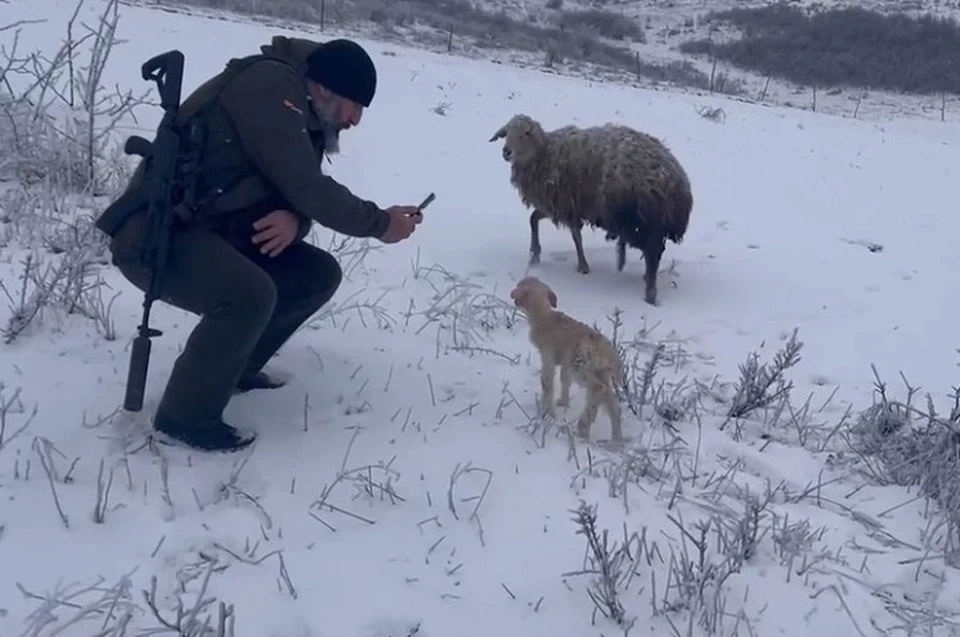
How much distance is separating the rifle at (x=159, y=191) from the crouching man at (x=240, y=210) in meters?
0.05

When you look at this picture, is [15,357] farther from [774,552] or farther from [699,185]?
[699,185]

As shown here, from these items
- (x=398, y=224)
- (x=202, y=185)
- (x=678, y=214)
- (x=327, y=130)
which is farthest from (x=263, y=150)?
(x=678, y=214)

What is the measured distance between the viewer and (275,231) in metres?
4.27

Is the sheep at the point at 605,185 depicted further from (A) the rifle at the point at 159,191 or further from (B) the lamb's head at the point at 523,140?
(A) the rifle at the point at 159,191

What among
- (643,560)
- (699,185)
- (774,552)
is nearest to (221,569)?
(643,560)

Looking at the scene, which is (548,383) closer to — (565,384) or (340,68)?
(565,384)

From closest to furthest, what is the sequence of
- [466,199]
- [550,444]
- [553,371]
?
[550,444], [553,371], [466,199]

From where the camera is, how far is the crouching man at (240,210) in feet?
13.5

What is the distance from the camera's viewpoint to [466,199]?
9242mm

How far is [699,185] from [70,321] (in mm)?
6931

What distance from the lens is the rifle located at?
4.09m

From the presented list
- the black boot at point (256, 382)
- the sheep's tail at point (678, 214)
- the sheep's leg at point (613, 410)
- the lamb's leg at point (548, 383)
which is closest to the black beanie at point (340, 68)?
the black boot at point (256, 382)

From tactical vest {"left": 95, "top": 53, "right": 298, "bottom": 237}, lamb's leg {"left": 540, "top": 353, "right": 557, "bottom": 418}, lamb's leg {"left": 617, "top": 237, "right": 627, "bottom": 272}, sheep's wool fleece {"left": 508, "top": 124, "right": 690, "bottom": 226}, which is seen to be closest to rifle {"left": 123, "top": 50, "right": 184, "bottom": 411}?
tactical vest {"left": 95, "top": 53, "right": 298, "bottom": 237}

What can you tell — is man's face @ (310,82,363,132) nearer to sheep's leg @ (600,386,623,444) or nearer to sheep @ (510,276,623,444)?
sheep @ (510,276,623,444)
